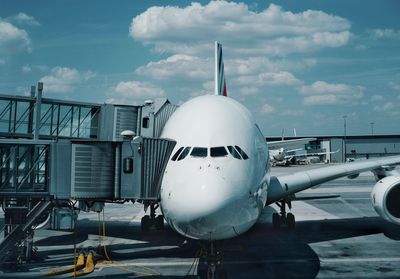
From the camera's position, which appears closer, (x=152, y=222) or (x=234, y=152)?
(x=234, y=152)

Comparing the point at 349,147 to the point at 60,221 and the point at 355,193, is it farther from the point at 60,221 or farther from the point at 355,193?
the point at 60,221

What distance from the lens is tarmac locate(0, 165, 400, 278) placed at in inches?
510

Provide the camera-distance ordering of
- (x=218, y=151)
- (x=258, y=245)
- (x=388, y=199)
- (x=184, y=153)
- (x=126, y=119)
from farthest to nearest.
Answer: (x=126, y=119) → (x=388, y=199) → (x=258, y=245) → (x=184, y=153) → (x=218, y=151)

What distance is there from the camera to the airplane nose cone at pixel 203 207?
929cm

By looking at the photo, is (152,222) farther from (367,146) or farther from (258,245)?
(367,146)

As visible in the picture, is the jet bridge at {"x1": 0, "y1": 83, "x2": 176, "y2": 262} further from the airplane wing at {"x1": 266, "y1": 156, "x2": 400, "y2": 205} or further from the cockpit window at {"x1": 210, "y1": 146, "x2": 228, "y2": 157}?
the airplane wing at {"x1": 266, "y1": 156, "x2": 400, "y2": 205}

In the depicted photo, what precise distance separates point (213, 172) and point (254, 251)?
258 inches

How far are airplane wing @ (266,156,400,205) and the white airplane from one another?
2.45 metres

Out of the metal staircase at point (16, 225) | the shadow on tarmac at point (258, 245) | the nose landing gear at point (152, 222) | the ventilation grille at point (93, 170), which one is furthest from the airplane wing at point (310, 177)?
the metal staircase at point (16, 225)

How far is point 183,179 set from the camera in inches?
399

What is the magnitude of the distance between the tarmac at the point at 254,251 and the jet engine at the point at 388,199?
3.49 ft

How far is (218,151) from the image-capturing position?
35.5ft

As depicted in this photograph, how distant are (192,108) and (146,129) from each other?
4.89 meters

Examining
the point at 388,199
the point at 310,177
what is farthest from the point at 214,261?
the point at 388,199
